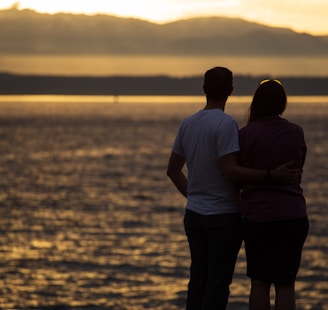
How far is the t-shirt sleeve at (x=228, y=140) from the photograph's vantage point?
5461 mm

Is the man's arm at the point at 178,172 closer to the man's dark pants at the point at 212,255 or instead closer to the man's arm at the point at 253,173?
the man's dark pants at the point at 212,255

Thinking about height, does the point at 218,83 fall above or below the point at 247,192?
above

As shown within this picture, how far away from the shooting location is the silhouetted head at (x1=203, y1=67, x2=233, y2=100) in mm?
5598

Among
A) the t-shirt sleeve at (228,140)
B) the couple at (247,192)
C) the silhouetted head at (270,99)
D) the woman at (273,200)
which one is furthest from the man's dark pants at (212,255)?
the silhouetted head at (270,99)

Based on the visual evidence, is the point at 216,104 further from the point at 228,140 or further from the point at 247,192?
the point at 247,192

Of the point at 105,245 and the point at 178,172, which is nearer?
the point at 178,172

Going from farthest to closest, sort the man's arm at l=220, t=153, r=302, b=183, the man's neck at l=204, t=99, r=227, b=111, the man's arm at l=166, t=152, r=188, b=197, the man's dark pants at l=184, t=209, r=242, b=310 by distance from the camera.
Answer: the man's arm at l=166, t=152, r=188, b=197, the man's neck at l=204, t=99, r=227, b=111, the man's dark pants at l=184, t=209, r=242, b=310, the man's arm at l=220, t=153, r=302, b=183

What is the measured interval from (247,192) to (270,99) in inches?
22.8

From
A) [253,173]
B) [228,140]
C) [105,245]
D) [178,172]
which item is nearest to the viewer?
[253,173]

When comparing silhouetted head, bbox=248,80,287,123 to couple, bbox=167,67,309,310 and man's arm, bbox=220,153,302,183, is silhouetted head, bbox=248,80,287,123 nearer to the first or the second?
couple, bbox=167,67,309,310

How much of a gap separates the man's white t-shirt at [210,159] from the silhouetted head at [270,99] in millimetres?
207

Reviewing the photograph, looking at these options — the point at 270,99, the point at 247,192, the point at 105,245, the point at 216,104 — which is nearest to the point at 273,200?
the point at 247,192

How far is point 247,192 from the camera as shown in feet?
18.0

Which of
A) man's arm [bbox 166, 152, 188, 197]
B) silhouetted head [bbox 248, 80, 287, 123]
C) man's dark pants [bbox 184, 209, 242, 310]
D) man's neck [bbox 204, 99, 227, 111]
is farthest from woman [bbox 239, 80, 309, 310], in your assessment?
man's arm [bbox 166, 152, 188, 197]
